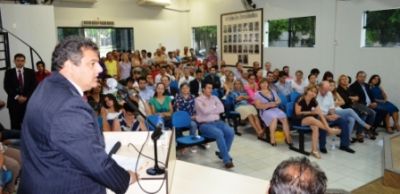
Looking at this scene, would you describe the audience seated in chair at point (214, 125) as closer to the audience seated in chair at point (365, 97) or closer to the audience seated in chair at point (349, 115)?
the audience seated in chair at point (349, 115)

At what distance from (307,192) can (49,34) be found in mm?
6912

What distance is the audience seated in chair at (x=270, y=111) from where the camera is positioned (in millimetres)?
5340

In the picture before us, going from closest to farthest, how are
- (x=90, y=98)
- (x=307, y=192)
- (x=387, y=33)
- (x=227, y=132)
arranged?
1. (x=307, y=192)
2. (x=227, y=132)
3. (x=90, y=98)
4. (x=387, y=33)

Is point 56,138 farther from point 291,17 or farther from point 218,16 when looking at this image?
point 218,16

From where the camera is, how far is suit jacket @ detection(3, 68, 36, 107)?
17.5 feet

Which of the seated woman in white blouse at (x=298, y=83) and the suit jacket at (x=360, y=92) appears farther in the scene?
the seated woman in white blouse at (x=298, y=83)

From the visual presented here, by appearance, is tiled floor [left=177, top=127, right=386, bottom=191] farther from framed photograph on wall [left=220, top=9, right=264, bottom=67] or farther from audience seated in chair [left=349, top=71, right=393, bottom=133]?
framed photograph on wall [left=220, top=9, right=264, bottom=67]

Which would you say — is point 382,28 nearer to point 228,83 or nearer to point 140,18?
point 228,83

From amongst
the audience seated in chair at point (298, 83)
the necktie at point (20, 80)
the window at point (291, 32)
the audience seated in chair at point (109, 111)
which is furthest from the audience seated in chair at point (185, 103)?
the window at point (291, 32)

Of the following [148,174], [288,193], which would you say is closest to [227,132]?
[148,174]

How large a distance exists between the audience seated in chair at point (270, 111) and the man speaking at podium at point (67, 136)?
167 inches

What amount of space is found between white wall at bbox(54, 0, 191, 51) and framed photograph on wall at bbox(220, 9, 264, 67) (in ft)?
7.42

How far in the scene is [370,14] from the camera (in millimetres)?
6656

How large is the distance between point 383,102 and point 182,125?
388 centimetres
